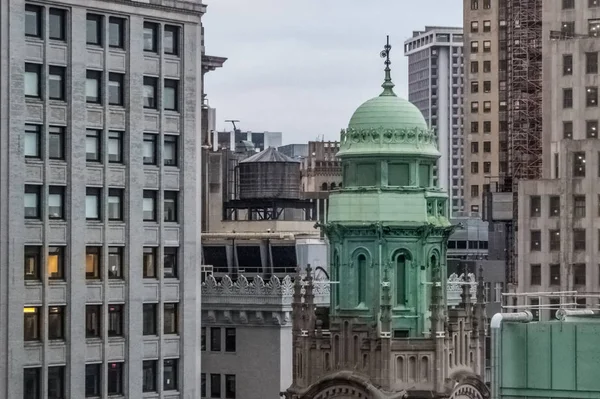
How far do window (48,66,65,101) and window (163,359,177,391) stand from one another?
44.9 ft

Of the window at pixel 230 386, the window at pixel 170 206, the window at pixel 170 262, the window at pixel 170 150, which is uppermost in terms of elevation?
the window at pixel 170 150

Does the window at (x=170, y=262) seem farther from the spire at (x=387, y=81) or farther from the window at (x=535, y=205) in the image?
the window at (x=535, y=205)

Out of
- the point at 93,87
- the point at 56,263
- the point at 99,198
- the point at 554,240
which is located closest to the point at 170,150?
the point at 99,198

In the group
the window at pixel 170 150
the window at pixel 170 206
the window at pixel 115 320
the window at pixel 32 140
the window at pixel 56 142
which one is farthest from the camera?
the window at pixel 170 206

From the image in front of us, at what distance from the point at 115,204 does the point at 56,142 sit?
4504 mm

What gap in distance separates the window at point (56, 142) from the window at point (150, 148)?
5165 mm

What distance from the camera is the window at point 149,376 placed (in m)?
106

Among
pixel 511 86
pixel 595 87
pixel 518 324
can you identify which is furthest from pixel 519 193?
pixel 518 324

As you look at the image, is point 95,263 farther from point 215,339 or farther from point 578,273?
point 578,273

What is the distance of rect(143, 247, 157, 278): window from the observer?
106125mm

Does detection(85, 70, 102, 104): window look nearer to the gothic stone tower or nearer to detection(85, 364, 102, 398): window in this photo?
detection(85, 364, 102, 398): window

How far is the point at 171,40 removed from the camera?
4247 inches

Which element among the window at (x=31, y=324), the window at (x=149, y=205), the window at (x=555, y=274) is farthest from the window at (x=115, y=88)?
the window at (x=555, y=274)

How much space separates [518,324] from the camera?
61562 millimetres
